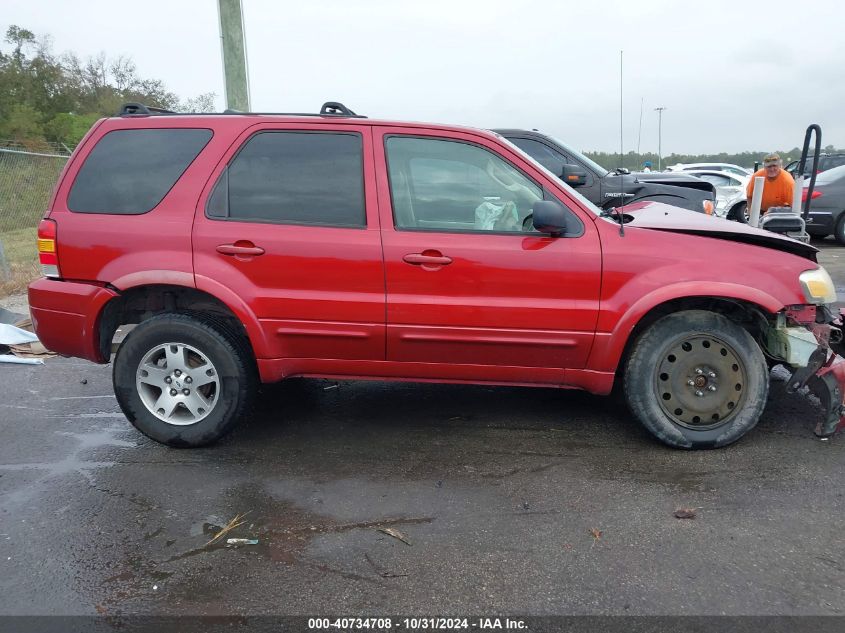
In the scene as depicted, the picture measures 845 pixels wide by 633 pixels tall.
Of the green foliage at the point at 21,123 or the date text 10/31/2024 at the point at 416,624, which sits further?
the green foliage at the point at 21,123

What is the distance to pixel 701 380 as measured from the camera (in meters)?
3.85

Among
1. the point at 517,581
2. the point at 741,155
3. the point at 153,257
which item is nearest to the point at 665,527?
the point at 517,581

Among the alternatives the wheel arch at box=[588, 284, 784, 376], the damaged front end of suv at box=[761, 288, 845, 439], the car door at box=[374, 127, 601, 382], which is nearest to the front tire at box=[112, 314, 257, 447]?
the car door at box=[374, 127, 601, 382]

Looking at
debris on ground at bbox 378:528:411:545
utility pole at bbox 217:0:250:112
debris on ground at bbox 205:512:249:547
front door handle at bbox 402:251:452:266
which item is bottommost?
debris on ground at bbox 378:528:411:545

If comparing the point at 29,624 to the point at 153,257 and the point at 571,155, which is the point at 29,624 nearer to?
the point at 153,257

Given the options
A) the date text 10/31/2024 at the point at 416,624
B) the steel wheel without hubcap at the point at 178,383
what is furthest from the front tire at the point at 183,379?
the date text 10/31/2024 at the point at 416,624

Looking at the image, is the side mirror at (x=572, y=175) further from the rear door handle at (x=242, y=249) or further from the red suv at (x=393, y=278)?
the rear door handle at (x=242, y=249)

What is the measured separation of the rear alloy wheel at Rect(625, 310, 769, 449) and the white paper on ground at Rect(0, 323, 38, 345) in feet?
18.0

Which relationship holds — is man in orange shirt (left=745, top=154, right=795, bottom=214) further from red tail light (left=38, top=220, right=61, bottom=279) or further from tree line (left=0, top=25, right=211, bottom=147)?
tree line (left=0, top=25, right=211, bottom=147)

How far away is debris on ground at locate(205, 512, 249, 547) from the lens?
3080 millimetres

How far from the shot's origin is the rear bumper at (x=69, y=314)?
3906mm

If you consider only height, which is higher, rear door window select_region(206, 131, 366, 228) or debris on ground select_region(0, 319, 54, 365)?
rear door window select_region(206, 131, 366, 228)

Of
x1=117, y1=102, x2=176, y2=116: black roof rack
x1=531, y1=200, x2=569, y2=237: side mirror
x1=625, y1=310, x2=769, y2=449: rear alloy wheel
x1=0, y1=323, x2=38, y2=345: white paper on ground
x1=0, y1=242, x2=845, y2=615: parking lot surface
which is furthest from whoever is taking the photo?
x1=0, y1=323, x2=38, y2=345: white paper on ground

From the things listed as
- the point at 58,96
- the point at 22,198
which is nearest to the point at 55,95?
the point at 58,96
